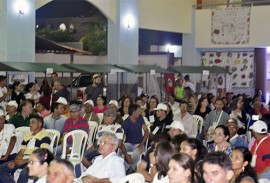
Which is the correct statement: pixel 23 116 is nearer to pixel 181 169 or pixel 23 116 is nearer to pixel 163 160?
pixel 163 160

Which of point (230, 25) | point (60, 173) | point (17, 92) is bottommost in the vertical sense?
point (60, 173)

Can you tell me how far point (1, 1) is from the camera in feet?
45.3

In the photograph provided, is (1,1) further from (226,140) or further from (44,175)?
(44,175)

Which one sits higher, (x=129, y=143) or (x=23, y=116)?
(x=23, y=116)

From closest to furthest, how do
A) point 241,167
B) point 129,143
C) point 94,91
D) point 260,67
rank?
point 241,167 < point 129,143 < point 94,91 < point 260,67

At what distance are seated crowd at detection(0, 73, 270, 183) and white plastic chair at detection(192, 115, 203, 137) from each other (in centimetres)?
4

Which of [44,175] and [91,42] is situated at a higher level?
[91,42]

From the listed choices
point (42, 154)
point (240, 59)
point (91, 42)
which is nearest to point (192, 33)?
point (240, 59)

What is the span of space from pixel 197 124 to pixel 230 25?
31.1 ft

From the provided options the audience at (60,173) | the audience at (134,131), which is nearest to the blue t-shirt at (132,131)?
the audience at (134,131)

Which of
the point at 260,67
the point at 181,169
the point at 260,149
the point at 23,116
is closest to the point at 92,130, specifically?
the point at 23,116

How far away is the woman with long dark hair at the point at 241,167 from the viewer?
17.9ft

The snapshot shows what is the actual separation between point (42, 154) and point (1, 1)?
890cm

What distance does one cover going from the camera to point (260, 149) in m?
7.21
